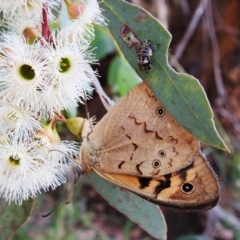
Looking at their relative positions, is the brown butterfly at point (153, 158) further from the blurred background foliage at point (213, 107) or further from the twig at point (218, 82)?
the blurred background foliage at point (213, 107)

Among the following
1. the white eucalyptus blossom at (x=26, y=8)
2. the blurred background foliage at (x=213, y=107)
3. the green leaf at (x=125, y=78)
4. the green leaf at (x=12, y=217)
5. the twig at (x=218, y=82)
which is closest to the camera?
the white eucalyptus blossom at (x=26, y=8)

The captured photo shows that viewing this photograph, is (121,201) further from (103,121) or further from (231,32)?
(231,32)

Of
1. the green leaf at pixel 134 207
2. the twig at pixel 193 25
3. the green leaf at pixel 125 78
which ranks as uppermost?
the green leaf at pixel 125 78

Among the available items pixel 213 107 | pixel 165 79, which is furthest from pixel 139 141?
pixel 213 107

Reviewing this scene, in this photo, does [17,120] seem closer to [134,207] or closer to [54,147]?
[54,147]

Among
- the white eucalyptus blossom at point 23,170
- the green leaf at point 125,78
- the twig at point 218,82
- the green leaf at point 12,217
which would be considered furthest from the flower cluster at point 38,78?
the twig at point 218,82

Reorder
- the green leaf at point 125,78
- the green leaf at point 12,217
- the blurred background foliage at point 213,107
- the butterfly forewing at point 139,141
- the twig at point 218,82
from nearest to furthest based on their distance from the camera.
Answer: the butterfly forewing at point 139,141 < the green leaf at point 12,217 < the green leaf at point 125,78 < the twig at point 218,82 < the blurred background foliage at point 213,107

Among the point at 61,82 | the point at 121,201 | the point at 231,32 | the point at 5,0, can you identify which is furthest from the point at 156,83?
the point at 231,32
